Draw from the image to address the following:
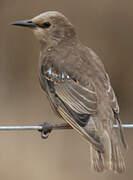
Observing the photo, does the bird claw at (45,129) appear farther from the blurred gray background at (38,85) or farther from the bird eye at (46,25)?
the blurred gray background at (38,85)

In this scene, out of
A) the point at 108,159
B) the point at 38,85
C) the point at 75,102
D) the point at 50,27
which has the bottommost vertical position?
the point at 108,159

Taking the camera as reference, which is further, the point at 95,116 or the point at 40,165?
the point at 40,165

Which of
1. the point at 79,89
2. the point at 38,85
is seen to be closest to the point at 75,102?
the point at 79,89

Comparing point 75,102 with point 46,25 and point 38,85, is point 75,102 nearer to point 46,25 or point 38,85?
point 46,25

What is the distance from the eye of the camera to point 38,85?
34.6 ft

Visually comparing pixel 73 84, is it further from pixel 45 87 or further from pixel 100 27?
pixel 100 27

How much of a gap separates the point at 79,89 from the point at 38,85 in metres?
2.11

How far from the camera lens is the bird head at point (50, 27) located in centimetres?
900

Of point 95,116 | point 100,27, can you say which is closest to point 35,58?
point 100,27

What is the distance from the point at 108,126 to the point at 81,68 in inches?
27.3

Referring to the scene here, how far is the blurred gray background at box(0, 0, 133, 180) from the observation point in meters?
10.3

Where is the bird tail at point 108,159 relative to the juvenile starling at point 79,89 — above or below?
below

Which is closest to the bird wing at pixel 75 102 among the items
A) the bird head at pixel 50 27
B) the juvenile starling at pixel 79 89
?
the juvenile starling at pixel 79 89

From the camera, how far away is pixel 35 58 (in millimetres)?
10539
